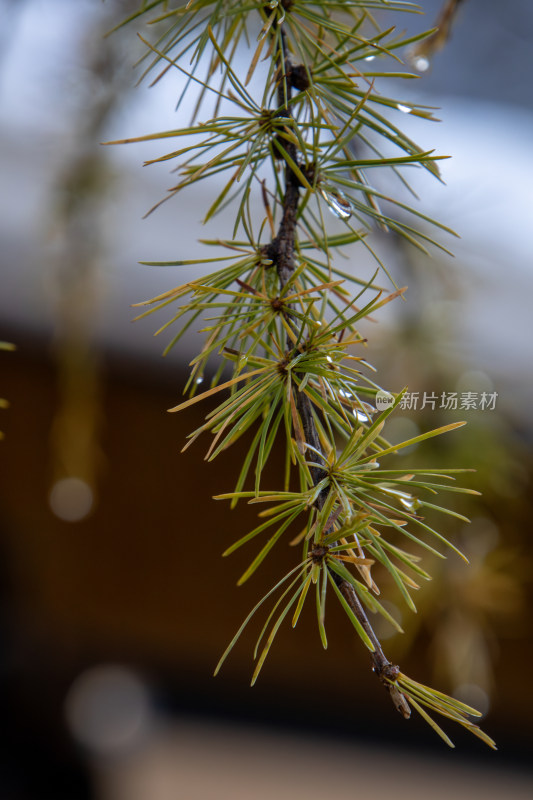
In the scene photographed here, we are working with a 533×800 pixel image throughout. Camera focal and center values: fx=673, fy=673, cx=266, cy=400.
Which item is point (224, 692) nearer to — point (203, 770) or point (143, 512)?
point (203, 770)

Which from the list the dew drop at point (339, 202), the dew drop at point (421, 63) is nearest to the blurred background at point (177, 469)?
the dew drop at point (421, 63)

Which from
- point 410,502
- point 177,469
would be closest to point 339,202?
point 410,502

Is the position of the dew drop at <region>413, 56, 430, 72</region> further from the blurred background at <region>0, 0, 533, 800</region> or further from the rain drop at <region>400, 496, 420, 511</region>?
the rain drop at <region>400, 496, 420, 511</region>

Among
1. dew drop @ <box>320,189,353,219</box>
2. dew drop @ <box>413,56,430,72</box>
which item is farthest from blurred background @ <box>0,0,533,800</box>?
dew drop @ <box>320,189,353,219</box>

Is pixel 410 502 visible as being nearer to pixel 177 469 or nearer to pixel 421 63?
pixel 421 63

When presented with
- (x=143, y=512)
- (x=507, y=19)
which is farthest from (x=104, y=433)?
(x=507, y=19)

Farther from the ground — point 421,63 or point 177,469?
point 421,63

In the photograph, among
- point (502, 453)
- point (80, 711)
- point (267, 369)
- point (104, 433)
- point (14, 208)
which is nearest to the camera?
point (267, 369)

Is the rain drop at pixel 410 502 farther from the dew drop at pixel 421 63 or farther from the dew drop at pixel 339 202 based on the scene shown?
the dew drop at pixel 421 63
